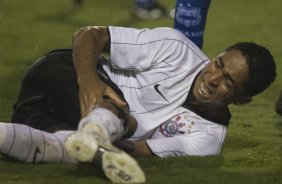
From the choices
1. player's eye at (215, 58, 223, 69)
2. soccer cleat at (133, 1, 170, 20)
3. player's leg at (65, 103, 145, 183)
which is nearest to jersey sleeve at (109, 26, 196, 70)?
player's eye at (215, 58, 223, 69)

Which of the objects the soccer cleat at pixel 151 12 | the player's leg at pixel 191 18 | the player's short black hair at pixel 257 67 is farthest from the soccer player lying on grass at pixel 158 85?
the soccer cleat at pixel 151 12

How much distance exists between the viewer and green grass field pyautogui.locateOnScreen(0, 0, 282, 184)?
2049 mm

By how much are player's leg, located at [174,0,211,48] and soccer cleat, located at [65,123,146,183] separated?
1.42 m

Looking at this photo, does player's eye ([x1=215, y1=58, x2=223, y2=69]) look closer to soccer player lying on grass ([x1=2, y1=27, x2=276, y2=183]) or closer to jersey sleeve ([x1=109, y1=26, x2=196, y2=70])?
soccer player lying on grass ([x1=2, y1=27, x2=276, y2=183])

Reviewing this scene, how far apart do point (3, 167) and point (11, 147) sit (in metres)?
0.09

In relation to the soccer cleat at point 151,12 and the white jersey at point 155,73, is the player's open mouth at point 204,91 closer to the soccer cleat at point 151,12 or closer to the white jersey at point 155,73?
the white jersey at point 155,73

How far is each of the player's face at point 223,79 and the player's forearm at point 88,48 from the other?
317 millimetres

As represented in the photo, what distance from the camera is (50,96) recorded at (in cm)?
235

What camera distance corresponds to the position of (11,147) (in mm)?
2039

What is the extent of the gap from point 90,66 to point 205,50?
243cm

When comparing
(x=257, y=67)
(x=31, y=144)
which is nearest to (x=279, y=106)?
(x=257, y=67)

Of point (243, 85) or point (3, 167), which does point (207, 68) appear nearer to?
point (243, 85)

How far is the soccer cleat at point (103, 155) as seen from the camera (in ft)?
5.77

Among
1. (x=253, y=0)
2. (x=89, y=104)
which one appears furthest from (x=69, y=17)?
(x=89, y=104)
